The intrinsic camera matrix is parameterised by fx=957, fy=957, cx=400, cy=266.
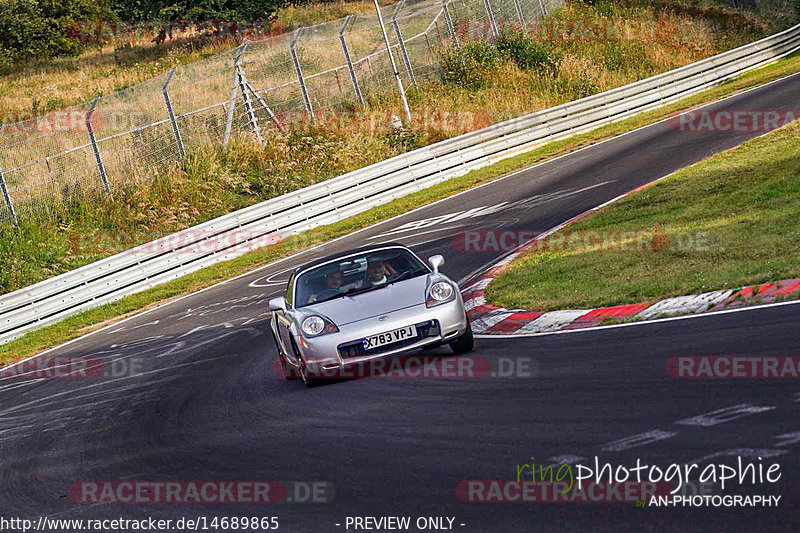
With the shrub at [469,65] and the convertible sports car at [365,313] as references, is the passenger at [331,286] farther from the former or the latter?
the shrub at [469,65]

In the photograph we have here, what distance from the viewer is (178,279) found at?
23.9 m

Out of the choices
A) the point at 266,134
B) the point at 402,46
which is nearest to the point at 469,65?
the point at 402,46

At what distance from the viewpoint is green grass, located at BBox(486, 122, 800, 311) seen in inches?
423

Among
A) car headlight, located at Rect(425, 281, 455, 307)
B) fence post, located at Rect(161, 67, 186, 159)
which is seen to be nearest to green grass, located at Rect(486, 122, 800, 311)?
car headlight, located at Rect(425, 281, 455, 307)

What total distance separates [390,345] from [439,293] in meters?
0.84

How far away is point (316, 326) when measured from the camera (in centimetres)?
997

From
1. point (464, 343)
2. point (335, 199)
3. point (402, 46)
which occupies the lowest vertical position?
point (335, 199)

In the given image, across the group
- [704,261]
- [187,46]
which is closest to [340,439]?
[704,261]

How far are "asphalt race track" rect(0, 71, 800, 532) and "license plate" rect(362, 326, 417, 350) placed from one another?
0.40 meters

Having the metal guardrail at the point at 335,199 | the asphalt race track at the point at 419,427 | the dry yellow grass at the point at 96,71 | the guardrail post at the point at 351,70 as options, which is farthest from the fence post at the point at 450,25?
the asphalt race track at the point at 419,427

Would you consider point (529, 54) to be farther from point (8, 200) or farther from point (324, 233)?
point (8, 200)

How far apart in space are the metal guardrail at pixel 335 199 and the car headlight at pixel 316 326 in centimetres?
1343

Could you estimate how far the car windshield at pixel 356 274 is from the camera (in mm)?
10672

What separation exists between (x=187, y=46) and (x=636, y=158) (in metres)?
37.6
